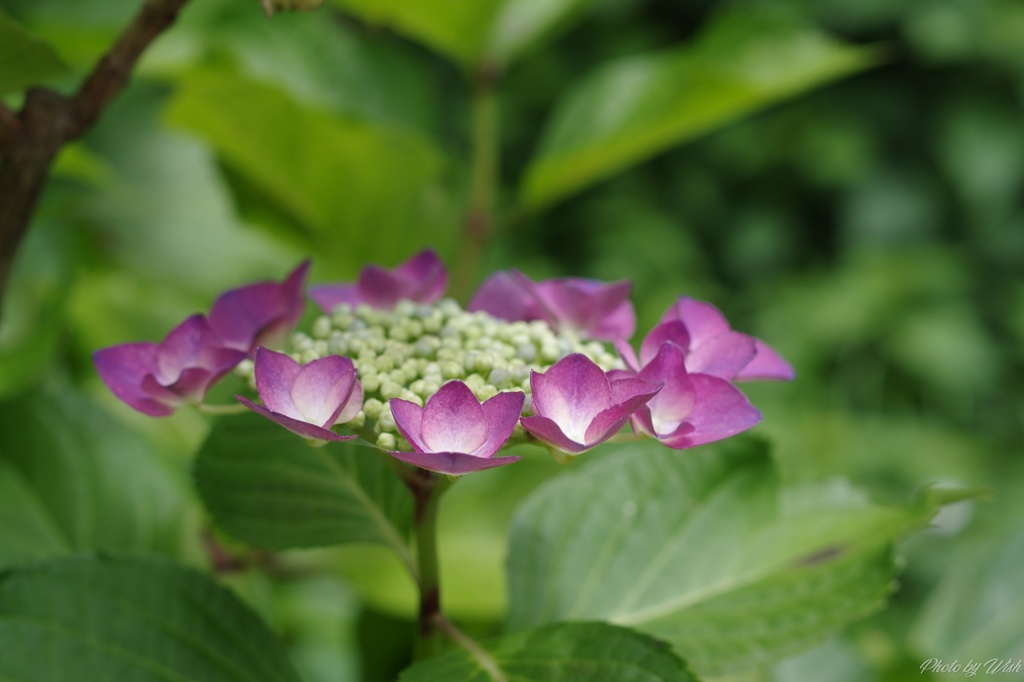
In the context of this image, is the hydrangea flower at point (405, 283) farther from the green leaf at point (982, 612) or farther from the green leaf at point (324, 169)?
the green leaf at point (982, 612)

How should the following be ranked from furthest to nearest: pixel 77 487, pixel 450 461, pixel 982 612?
pixel 982 612
pixel 77 487
pixel 450 461

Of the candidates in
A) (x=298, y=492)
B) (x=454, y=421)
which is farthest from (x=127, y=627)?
(x=454, y=421)

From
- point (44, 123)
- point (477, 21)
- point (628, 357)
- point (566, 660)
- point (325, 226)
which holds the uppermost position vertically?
point (477, 21)

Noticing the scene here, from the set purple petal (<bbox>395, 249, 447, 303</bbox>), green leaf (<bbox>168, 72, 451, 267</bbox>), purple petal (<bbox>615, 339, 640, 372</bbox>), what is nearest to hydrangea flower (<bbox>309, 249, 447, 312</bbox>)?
purple petal (<bbox>395, 249, 447, 303</bbox>)

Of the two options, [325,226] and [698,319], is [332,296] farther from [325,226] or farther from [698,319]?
[325,226]

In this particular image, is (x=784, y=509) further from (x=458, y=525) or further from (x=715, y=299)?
(x=715, y=299)

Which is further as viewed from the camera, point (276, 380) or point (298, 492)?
point (298, 492)
